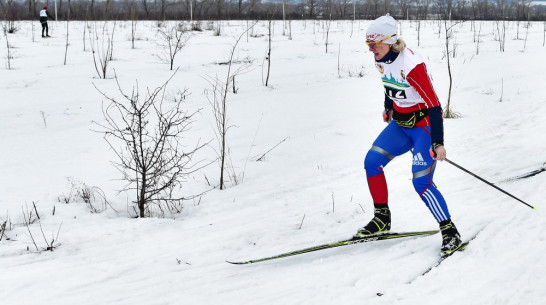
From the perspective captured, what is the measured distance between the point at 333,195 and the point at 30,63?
8.70 m

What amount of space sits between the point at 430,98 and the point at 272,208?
1.96 metres

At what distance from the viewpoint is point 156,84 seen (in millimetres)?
9727

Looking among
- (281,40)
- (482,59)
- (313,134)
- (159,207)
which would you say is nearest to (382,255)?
(159,207)

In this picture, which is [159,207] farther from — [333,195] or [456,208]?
[456,208]

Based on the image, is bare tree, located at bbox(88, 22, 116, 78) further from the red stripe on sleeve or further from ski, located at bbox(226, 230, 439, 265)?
the red stripe on sleeve

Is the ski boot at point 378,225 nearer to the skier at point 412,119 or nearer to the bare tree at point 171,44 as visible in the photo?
the skier at point 412,119

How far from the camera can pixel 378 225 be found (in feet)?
12.4

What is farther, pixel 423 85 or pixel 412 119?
pixel 412 119

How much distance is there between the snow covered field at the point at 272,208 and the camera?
315 cm

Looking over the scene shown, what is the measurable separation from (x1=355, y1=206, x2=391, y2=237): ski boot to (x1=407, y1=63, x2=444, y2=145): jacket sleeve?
849 millimetres

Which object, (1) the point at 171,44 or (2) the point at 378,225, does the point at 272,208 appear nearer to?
(2) the point at 378,225

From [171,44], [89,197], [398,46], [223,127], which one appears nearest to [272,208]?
[223,127]

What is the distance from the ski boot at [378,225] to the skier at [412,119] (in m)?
0.35

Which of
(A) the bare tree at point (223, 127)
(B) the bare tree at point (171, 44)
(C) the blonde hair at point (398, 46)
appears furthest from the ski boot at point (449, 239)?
(B) the bare tree at point (171, 44)
